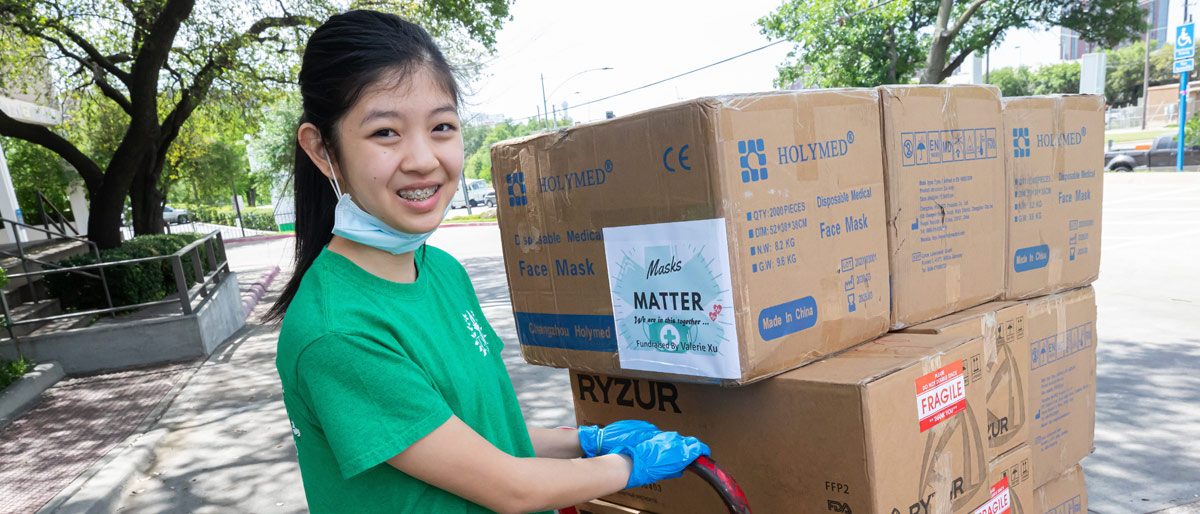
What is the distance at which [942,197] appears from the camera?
179 cm

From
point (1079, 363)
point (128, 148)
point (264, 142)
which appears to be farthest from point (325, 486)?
point (264, 142)

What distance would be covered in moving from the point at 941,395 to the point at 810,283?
1.19 feet

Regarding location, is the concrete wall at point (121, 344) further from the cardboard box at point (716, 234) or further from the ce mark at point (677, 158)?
the ce mark at point (677, 158)

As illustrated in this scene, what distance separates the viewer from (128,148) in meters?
9.20

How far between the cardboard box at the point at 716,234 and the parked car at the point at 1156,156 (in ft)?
69.5

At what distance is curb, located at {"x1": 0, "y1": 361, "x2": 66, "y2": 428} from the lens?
5.29 metres

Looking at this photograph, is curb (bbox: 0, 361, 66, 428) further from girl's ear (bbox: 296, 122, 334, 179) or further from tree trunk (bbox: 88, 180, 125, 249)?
girl's ear (bbox: 296, 122, 334, 179)

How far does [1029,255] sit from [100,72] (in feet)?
38.2

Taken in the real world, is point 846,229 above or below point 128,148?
below

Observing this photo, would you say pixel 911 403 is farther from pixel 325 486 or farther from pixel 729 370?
pixel 325 486

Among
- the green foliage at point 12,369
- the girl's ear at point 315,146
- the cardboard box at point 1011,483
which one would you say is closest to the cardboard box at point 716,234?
the cardboard box at point 1011,483

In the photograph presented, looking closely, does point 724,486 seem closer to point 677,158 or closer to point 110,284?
point 677,158

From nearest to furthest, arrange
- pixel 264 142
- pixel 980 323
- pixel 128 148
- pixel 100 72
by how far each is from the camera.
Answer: pixel 980 323 < pixel 128 148 < pixel 100 72 < pixel 264 142

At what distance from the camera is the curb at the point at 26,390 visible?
5289mm
